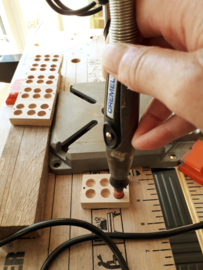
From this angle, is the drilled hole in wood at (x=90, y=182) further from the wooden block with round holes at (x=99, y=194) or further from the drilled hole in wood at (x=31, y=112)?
the drilled hole in wood at (x=31, y=112)

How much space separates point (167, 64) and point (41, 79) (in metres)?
0.59

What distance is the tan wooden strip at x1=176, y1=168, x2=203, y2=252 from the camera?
0.50 m

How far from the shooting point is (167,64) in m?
0.26

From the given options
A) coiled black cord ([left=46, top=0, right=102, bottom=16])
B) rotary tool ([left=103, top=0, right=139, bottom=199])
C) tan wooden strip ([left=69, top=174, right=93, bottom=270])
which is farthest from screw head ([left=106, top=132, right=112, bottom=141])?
coiled black cord ([left=46, top=0, right=102, bottom=16])

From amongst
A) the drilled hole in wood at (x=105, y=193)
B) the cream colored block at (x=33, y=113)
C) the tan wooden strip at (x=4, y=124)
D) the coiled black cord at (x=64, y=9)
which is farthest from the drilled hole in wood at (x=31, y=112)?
the coiled black cord at (x=64, y=9)

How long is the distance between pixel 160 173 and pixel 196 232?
0.55ft

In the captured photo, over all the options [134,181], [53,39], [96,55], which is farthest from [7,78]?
[134,181]

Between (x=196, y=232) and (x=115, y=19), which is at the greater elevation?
(x=115, y=19)

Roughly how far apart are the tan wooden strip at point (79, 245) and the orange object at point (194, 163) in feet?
0.95

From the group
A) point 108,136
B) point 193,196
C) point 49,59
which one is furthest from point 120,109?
point 49,59

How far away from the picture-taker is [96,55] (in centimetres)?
104

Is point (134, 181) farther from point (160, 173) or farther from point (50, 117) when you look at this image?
point (50, 117)

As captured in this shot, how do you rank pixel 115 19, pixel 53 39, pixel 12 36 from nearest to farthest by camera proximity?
pixel 115 19 < pixel 53 39 < pixel 12 36

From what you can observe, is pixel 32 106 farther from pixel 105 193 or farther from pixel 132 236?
pixel 132 236
